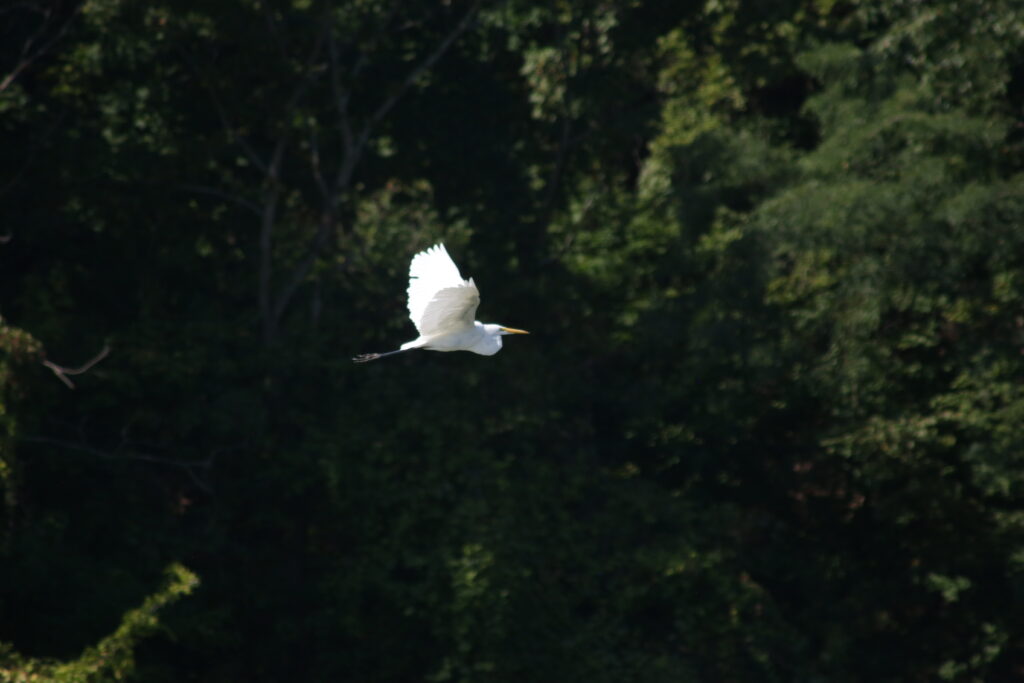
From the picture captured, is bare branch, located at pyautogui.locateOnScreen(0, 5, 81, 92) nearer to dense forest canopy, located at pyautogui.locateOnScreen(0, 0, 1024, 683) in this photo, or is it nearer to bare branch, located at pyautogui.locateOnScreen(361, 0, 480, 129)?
dense forest canopy, located at pyautogui.locateOnScreen(0, 0, 1024, 683)

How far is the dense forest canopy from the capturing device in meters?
12.7

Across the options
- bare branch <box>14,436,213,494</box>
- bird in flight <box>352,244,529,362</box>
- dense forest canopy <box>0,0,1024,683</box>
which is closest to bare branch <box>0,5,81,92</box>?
dense forest canopy <box>0,0,1024,683</box>

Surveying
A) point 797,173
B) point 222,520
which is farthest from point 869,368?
point 222,520

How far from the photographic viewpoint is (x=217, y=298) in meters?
13.9

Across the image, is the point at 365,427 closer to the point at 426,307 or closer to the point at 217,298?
the point at 217,298

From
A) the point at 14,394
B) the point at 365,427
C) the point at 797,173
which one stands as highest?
the point at 797,173

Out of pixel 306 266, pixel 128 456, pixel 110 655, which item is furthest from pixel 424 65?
pixel 110 655

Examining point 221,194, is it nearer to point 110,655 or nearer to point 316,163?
point 316,163

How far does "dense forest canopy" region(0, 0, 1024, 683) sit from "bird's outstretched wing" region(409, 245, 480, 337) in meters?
4.21

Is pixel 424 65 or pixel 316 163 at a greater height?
pixel 424 65

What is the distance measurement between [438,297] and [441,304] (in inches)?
3.6

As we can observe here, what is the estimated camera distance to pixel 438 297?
812cm

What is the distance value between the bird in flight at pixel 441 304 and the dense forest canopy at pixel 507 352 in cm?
413

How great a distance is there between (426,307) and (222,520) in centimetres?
546
